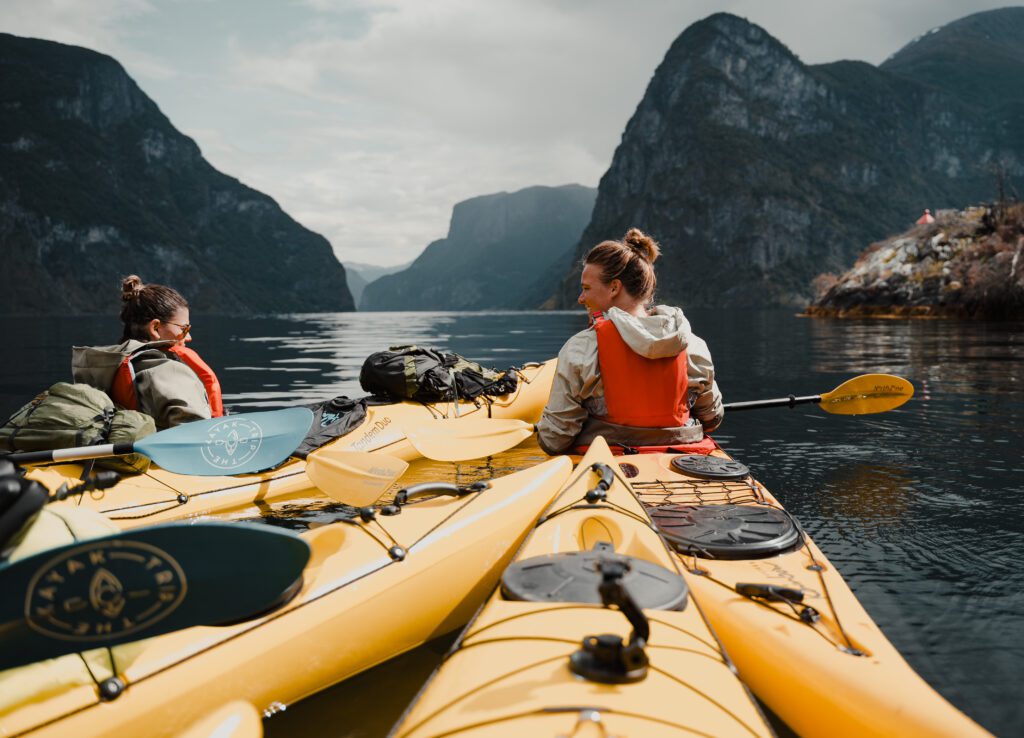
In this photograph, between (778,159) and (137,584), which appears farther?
(778,159)

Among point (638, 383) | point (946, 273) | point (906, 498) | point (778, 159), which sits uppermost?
point (778, 159)

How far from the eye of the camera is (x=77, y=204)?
11000cm

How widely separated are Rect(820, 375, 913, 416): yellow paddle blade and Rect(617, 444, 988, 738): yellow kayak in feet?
10.3

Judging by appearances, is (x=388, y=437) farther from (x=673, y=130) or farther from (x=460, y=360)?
(x=673, y=130)

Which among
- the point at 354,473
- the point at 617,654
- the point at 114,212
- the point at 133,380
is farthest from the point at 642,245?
the point at 114,212

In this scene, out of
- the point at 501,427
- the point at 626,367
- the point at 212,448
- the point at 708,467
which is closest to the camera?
the point at 708,467

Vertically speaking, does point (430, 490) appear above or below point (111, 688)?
above

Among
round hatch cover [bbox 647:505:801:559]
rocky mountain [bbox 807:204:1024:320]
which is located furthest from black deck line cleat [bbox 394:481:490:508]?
rocky mountain [bbox 807:204:1024:320]

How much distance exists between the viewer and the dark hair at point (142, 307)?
15.6ft

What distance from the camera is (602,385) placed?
13.2 feet

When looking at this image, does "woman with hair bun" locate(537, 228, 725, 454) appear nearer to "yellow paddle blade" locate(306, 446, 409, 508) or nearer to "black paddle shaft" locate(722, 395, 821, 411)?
"yellow paddle blade" locate(306, 446, 409, 508)

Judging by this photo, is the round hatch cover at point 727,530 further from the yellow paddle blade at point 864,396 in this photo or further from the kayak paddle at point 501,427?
the yellow paddle blade at point 864,396

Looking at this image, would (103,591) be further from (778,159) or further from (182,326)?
(778,159)

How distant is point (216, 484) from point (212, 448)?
0.77 m
